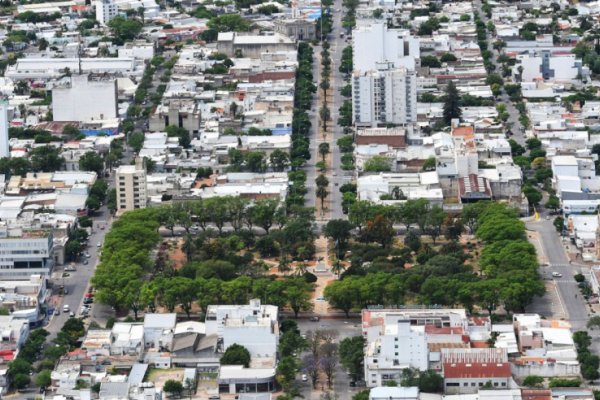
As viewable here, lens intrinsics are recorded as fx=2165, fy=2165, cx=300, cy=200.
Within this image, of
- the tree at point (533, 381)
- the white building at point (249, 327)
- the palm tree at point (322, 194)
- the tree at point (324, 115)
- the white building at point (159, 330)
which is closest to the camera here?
the tree at point (533, 381)

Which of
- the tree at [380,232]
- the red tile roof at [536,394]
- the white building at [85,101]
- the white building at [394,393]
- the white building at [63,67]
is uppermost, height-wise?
the red tile roof at [536,394]

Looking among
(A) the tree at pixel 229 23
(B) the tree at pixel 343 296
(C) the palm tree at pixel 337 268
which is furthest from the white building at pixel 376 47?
(B) the tree at pixel 343 296

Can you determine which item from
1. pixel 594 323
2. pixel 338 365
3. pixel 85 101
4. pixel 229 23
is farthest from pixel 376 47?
pixel 338 365

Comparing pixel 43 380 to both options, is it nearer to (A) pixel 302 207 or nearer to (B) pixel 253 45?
(A) pixel 302 207

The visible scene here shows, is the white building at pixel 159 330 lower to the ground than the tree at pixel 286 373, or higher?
lower

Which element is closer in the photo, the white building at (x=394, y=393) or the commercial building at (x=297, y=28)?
the white building at (x=394, y=393)

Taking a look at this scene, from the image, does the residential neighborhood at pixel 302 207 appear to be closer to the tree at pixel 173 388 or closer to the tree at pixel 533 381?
the tree at pixel 173 388

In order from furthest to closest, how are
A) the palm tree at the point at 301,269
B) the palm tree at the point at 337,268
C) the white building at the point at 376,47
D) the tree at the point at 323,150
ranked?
the white building at the point at 376,47, the tree at the point at 323,150, the palm tree at the point at 337,268, the palm tree at the point at 301,269
